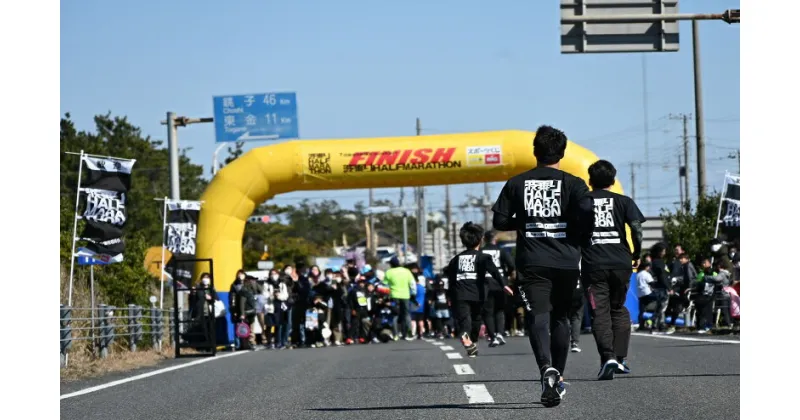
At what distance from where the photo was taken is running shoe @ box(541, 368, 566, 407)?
311 inches

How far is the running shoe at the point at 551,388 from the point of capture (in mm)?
7895

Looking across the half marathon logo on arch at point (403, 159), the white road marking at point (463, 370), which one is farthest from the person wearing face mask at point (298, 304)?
the white road marking at point (463, 370)

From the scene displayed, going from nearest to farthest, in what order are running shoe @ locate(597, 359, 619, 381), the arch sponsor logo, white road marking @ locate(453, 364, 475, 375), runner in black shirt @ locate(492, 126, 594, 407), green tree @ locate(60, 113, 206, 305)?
runner in black shirt @ locate(492, 126, 594, 407)
running shoe @ locate(597, 359, 619, 381)
white road marking @ locate(453, 364, 475, 375)
the arch sponsor logo
green tree @ locate(60, 113, 206, 305)

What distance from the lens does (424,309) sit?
2930 centimetres

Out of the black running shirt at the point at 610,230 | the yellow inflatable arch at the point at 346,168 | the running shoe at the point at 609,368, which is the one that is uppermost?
the yellow inflatable arch at the point at 346,168

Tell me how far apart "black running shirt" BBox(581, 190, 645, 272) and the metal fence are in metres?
7.87

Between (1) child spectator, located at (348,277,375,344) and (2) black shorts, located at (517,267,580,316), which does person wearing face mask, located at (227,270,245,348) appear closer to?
(1) child spectator, located at (348,277,375,344)

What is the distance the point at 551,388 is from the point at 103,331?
11503 mm

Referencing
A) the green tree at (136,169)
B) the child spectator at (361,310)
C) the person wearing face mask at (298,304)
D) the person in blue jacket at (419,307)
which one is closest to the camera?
the person wearing face mask at (298,304)

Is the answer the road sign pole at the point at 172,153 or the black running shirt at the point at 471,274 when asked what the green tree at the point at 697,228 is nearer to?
the road sign pole at the point at 172,153

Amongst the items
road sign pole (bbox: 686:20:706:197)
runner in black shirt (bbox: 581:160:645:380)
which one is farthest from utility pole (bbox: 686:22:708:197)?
runner in black shirt (bbox: 581:160:645:380)

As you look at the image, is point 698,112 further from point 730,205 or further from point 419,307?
point 419,307

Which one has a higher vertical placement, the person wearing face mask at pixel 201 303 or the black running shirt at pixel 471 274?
the black running shirt at pixel 471 274

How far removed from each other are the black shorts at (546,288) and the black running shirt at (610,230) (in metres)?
1.86
